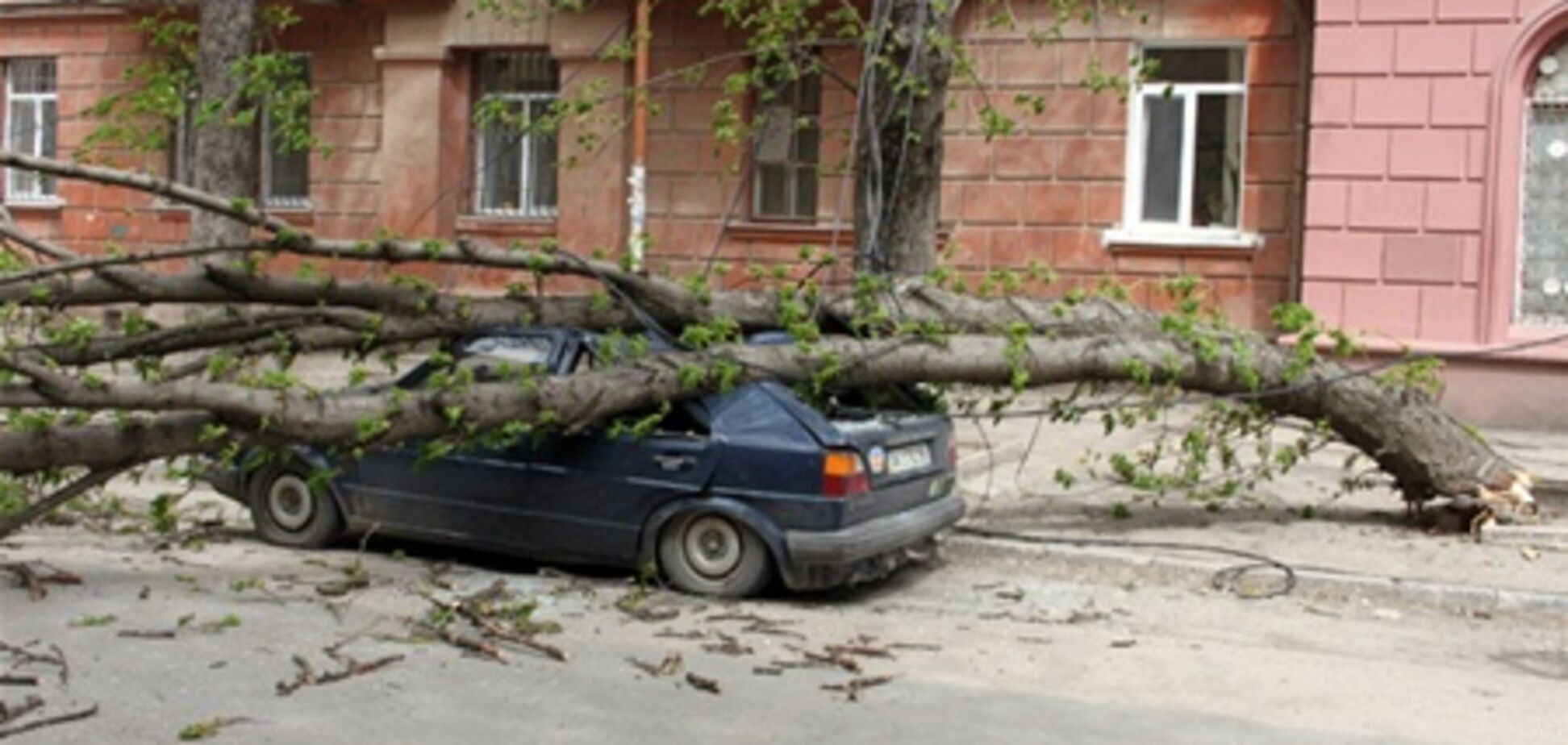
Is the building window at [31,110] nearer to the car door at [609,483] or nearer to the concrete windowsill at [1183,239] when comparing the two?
the concrete windowsill at [1183,239]

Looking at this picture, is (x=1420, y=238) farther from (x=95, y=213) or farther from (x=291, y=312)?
(x=95, y=213)

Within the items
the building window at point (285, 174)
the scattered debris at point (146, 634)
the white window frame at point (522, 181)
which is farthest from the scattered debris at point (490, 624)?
the building window at point (285, 174)

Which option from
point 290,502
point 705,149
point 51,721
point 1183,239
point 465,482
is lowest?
point 51,721

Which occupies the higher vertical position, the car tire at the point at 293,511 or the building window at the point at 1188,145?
the building window at the point at 1188,145

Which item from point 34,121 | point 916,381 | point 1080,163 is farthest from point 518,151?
point 916,381

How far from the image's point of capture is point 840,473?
8.80 m

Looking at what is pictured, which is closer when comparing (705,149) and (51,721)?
(51,721)

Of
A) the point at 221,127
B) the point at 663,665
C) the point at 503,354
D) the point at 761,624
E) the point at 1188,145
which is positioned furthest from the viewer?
the point at 221,127

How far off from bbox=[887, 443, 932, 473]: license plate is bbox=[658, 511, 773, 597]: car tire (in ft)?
2.74

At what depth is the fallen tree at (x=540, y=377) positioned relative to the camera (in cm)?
835

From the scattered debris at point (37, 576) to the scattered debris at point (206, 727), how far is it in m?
2.50

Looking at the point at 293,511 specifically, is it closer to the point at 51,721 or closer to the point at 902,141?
the point at 51,721

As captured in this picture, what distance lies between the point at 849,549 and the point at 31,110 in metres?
18.6

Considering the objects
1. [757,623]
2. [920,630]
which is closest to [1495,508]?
[920,630]
